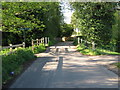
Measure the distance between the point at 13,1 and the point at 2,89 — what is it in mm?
15976

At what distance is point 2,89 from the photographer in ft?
18.0

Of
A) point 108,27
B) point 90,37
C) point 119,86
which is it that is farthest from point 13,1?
point 119,86

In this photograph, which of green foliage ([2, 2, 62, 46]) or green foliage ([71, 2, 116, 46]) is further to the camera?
green foliage ([2, 2, 62, 46])

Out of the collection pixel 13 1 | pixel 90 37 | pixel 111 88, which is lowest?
pixel 111 88

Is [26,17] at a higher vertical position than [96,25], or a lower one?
higher

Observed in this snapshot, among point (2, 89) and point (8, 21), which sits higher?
point (8, 21)

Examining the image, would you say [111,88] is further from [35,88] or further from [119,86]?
[35,88]

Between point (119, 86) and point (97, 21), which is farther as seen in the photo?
point (97, 21)

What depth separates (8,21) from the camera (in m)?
21.3

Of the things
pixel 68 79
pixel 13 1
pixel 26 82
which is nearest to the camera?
pixel 26 82

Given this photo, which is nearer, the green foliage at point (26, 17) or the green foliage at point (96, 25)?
the green foliage at point (96, 25)

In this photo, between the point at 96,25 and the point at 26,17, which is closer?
the point at 96,25

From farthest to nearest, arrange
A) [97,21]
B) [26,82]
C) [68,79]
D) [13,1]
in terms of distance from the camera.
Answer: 1. [13,1]
2. [97,21]
3. [68,79]
4. [26,82]

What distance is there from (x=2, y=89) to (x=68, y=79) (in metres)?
2.24
